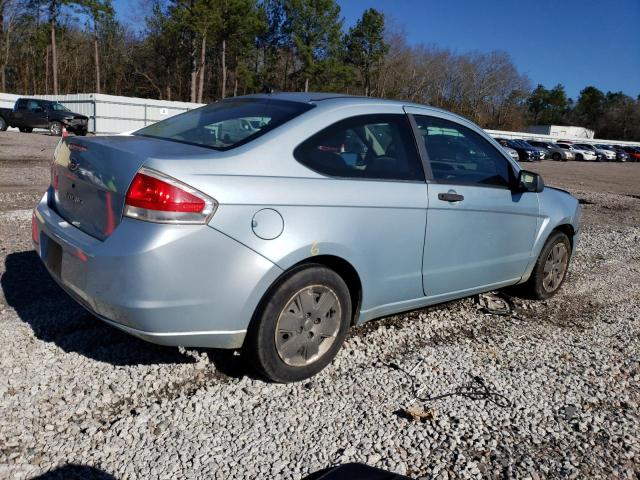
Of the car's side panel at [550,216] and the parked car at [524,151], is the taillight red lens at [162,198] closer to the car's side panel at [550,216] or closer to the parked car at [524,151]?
the car's side panel at [550,216]

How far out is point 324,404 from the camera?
3037 millimetres

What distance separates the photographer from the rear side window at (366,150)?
3174 mm

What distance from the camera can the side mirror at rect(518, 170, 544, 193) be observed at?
4383mm

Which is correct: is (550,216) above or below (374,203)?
below

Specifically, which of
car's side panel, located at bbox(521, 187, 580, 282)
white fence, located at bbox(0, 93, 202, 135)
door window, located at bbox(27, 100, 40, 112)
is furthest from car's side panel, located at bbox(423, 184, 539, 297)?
white fence, located at bbox(0, 93, 202, 135)

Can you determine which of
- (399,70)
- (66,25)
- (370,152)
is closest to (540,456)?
(370,152)

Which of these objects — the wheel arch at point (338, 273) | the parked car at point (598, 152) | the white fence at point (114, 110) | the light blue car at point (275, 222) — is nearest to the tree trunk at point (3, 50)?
the white fence at point (114, 110)

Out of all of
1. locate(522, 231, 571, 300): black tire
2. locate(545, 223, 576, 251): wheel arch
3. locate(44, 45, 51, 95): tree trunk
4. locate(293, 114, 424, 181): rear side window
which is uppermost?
locate(44, 45, 51, 95): tree trunk

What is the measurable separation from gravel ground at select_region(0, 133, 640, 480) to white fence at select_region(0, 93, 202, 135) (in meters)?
28.5

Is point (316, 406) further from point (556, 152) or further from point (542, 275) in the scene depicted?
point (556, 152)

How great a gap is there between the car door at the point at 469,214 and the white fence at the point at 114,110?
28353 mm

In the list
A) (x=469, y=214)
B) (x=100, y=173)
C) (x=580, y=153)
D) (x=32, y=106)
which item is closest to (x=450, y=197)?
(x=469, y=214)

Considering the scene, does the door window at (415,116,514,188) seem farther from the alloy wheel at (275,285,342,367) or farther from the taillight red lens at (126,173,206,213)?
the taillight red lens at (126,173,206,213)

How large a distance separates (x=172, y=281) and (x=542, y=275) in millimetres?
3565
